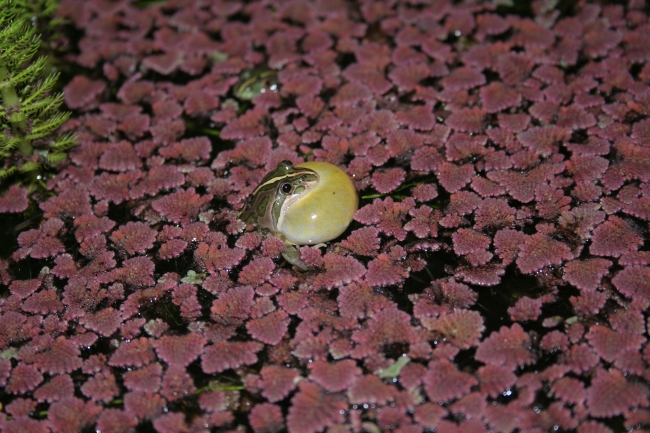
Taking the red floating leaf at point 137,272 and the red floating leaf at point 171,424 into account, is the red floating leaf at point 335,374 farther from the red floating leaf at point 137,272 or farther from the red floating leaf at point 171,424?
the red floating leaf at point 137,272

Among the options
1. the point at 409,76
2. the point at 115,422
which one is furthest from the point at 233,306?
the point at 409,76

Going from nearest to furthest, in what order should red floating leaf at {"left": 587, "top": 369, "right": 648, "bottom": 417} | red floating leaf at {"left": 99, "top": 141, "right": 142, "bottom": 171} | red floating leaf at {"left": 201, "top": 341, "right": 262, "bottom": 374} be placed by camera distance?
red floating leaf at {"left": 587, "top": 369, "right": 648, "bottom": 417}, red floating leaf at {"left": 201, "top": 341, "right": 262, "bottom": 374}, red floating leaf at {"left": 99, "top": 141, "right": 142, "bottom": 171}

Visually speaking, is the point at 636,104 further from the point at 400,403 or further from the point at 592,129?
the point at 400,403

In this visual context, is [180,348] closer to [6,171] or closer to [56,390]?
[56,390]

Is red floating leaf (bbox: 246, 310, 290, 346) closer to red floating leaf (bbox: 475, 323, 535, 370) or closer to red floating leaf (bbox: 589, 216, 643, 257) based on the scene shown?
red floating leaf (bbox: 475, 323, 535, 370)

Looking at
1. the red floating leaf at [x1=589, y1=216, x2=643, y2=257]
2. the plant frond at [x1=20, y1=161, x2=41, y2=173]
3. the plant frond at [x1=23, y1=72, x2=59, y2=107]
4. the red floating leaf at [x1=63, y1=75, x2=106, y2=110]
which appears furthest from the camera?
the red floating leaf at [x1=63, y1=75, x2=106, y2=110]

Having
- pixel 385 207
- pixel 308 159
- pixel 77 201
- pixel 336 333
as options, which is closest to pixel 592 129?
pixel 385 207

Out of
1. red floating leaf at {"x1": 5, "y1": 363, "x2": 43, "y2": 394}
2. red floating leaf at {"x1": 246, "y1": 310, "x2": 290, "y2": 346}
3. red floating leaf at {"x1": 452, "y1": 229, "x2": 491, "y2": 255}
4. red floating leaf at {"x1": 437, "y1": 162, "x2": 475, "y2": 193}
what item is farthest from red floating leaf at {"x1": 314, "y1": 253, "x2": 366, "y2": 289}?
red floating leaf at {"x1": 5, "y1": 363, "x2": 43, "y2": 394}

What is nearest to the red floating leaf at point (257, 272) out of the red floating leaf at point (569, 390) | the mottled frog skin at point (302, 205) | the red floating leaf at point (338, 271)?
the mottled frog skin at point (302, 205)

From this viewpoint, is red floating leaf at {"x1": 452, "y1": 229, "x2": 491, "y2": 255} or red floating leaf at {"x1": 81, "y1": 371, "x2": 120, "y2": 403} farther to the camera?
red floating leaf at {"x1": 452, "y1": 229, "x2": 491, "y2": 255}
